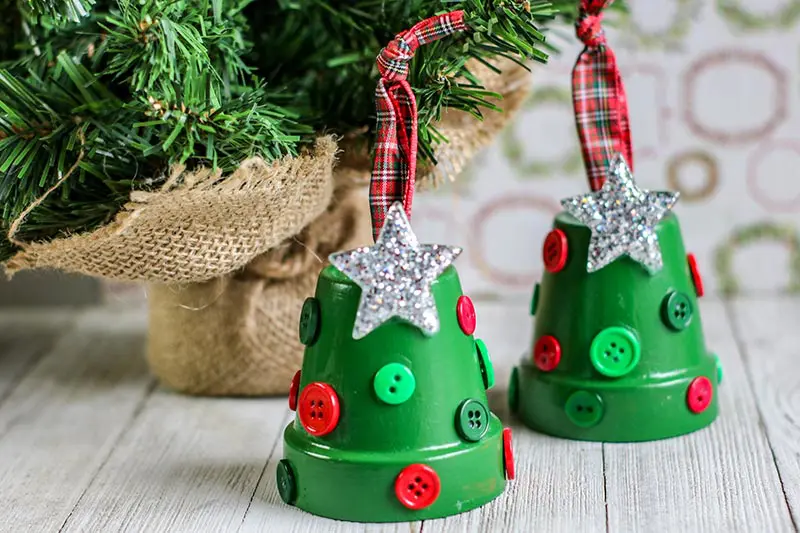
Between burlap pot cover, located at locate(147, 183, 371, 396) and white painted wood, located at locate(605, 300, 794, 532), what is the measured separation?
28 centimetres

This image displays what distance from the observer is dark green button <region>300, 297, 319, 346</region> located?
694mm

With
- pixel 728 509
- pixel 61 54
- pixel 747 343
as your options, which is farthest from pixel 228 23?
pixel 747 343

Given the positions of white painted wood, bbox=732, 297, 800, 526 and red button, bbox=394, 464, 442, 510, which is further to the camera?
white painted wood, bbox=732, 297, 800, 526

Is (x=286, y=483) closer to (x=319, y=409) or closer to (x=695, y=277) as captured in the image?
(x=319, y=409)

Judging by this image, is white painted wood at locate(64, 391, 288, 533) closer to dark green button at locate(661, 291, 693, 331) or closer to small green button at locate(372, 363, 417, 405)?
small green button at locate(372, 363, 417, 405)

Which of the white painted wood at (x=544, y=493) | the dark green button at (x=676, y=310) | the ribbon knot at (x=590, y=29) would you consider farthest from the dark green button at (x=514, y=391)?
the ribbon knot at (x=590, y=29)

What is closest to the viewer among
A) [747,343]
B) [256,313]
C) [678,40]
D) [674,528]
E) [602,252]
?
[674,528]

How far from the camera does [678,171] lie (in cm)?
123

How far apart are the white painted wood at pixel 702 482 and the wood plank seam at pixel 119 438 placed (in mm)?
347

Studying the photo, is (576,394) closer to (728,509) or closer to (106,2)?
(728,509)

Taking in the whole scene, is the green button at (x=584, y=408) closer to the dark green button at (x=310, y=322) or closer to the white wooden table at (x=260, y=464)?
the white wooden table at (x=260, y=464)

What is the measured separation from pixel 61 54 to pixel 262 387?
12.7 inches

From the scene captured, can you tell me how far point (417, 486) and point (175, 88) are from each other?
0.29m

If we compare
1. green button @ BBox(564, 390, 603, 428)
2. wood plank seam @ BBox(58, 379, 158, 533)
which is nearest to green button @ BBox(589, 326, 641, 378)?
green button @ BBox(564, 390, 603, 428)
